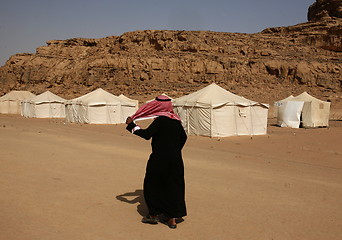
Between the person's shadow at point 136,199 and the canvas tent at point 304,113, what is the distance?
19510 mm

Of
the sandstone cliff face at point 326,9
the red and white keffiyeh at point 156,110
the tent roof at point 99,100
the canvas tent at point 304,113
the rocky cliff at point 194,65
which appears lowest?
the canvas tent at point 304,113

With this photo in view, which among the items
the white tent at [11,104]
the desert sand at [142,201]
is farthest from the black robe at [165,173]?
the white tent at [11,104]

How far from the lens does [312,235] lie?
157 inches

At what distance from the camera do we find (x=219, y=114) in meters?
16.3

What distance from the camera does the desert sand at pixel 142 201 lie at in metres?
3.96

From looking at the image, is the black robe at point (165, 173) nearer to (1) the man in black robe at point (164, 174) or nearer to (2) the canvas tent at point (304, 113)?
(1) the man in black robe at point (164, 174)

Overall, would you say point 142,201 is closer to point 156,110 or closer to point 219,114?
point 156,110

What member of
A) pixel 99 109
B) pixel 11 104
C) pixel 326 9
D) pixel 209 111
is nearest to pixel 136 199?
pixel 209 111

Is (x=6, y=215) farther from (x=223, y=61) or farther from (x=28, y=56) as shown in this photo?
(x=28, y=56)

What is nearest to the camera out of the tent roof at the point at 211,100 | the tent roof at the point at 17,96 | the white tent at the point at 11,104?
the tent roof at the point at 211,100

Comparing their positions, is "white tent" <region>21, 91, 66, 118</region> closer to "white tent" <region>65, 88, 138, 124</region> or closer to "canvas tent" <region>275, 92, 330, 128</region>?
"white tent" <region>65, 88, 138, 124</region>

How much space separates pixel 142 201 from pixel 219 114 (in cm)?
1152

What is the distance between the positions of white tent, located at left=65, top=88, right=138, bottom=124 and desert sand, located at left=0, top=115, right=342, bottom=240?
14.8 meters

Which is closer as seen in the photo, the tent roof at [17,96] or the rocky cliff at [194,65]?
the tent roof at [17,96]
